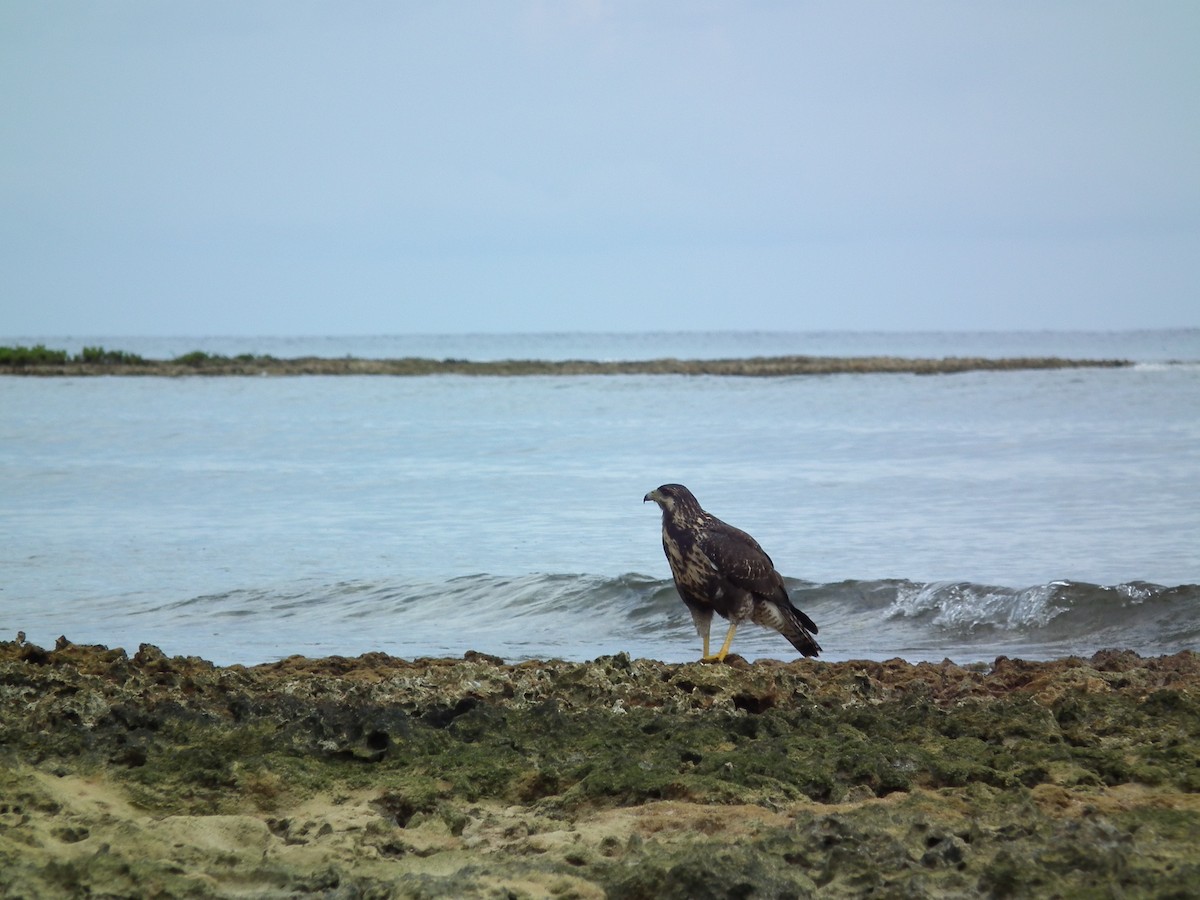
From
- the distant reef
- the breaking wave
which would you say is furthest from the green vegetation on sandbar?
the breaking wave

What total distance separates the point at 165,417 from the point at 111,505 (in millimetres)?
16057

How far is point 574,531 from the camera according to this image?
14.1 m

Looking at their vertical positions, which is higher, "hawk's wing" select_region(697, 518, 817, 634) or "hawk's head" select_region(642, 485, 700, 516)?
"hawk's head" select_region(642, 485, 700, 516)

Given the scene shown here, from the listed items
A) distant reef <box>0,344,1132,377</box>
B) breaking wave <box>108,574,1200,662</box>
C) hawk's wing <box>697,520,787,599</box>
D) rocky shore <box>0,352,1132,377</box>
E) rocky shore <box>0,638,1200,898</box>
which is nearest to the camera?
rocky shore <box>0,638,1200,898</box>

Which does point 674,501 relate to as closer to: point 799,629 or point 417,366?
point 799,629

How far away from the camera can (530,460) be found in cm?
2180

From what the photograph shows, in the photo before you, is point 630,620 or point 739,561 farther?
point 630,620

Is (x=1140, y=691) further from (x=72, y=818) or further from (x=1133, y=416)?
(x=1133, y=416)

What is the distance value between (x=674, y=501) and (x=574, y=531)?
21.9 feet

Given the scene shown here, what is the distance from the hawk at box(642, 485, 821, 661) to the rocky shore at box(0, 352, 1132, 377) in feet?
155

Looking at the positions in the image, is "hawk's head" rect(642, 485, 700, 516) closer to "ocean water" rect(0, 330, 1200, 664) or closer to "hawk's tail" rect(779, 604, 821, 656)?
"hawk's tail" rect(779, 604, 821, 656)

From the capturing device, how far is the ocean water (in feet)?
31.2

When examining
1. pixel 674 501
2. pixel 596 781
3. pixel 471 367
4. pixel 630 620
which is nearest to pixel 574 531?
pixel 630 620

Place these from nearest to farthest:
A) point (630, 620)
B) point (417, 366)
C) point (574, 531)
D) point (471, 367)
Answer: point (630, 620) → point (574, 531) → point (471, 367) → point (417, 366)
